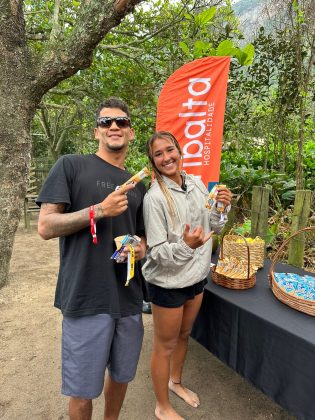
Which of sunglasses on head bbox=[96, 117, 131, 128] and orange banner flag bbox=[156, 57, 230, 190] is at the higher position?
orange banner flag bbox=[156, 57, 230, 190]

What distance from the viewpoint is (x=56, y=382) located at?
257cm

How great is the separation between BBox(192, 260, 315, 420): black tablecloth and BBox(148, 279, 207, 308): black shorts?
368 millimetres

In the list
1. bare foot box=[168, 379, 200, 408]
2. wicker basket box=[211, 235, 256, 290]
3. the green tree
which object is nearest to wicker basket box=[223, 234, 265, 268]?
wicker basket box=[211, 235, 256, 290]

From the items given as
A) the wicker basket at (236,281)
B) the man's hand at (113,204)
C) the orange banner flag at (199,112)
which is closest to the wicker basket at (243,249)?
the wicker basket at (236,281)

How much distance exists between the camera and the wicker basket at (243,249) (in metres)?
2.41

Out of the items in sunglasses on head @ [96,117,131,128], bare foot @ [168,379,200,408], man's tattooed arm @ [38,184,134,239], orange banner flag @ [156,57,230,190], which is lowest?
bare foot @ [168,379,200,408]

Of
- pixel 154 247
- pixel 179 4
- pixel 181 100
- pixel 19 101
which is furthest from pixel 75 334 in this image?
pixel 179 4

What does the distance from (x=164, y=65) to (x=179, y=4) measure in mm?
1200

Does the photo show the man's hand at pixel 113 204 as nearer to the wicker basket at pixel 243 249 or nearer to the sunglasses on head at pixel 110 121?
the sunglasses on head at pixel 110 121

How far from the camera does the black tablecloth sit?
162 centimetres

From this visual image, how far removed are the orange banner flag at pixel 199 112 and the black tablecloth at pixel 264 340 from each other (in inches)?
51.0

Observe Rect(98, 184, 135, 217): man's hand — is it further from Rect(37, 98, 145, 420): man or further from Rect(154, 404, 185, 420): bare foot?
Rect(154, 404, 185, 420): bare foot

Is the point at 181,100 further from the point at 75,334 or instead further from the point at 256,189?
the point at 75,334

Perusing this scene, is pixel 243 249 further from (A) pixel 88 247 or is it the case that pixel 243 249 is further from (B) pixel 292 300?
(A) pixel 88 247
